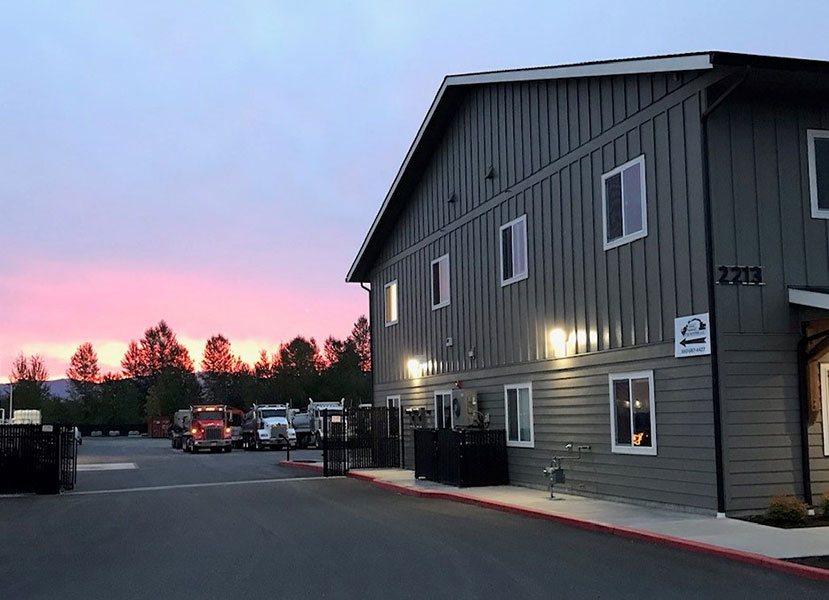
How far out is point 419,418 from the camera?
85.6ft

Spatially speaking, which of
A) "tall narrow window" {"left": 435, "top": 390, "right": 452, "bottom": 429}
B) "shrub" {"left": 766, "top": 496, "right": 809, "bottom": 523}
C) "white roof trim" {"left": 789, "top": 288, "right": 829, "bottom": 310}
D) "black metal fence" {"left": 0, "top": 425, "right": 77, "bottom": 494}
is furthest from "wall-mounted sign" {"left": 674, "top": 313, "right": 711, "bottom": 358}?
"black metal fence" {"left": 0, "top": 425, "right": 77, "bottom": 494}

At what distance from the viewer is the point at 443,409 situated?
24375mm

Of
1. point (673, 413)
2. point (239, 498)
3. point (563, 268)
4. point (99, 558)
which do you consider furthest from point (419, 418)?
point (99, 558)

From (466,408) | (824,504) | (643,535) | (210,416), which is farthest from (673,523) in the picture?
(210,416)

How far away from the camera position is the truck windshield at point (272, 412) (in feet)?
→ 162

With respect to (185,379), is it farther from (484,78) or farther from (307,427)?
(484,78)

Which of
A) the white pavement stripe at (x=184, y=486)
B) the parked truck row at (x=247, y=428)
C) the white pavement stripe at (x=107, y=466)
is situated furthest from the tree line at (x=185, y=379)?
the white pavement stripe at (x=184, y=486)

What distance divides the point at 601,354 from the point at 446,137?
10.1 meters

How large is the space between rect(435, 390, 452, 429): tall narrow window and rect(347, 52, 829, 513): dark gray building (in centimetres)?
261

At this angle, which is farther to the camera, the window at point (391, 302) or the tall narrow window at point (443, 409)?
the window at point (391, 302)

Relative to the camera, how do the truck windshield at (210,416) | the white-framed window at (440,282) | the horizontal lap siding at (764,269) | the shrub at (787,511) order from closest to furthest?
1. the shrub at (787,511)
2. the horizontal lap siding at (764,269)
3. the white-framed window at (440,282)
4. the truck windshield at (210,416)

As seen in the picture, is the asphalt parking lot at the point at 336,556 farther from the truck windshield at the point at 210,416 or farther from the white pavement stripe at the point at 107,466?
the truck windshield at the point at 210,416

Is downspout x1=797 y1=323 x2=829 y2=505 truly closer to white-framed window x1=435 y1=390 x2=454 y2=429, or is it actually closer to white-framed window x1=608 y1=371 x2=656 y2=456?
white-framed window x1=608 y1=371 x2=656 y2=456

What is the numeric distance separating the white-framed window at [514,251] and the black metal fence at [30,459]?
37.9ft
